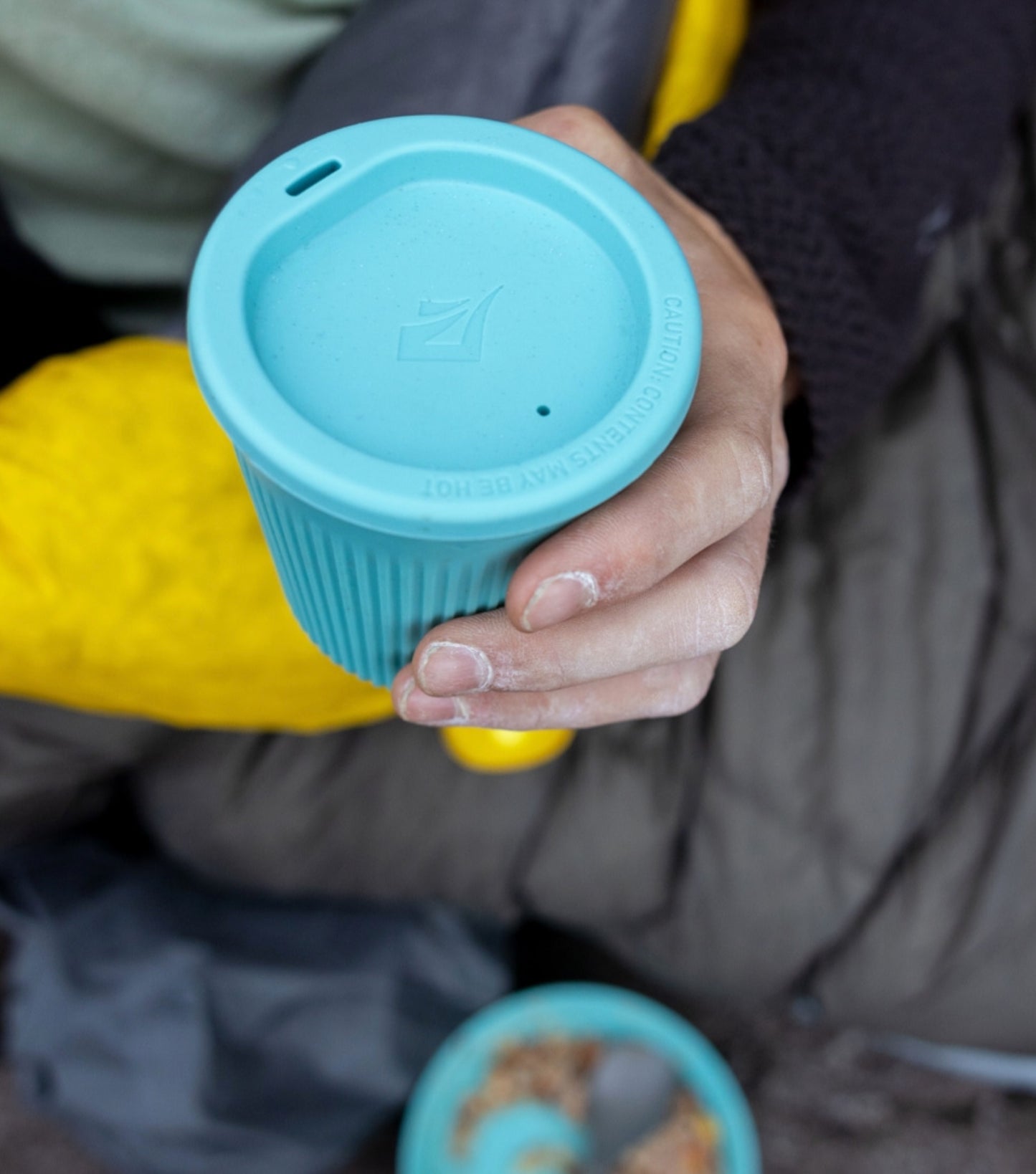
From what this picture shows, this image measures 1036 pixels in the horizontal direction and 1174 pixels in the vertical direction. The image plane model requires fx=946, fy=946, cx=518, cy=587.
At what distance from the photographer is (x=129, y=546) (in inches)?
19.6

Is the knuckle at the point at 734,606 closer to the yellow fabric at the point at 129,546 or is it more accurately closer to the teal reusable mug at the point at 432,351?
the teal reusable mug at the point at 432,351

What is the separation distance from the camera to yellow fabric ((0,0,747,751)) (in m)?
0.48

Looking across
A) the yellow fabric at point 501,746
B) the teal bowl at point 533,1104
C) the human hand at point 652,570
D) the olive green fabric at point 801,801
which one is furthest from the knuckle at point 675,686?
the teal bowl at point 533,1104

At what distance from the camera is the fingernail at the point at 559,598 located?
0.29m

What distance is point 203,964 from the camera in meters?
A: 0.79

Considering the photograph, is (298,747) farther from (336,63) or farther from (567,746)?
(336,63)

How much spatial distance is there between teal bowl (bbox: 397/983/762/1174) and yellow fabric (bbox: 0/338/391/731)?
0.50 meters

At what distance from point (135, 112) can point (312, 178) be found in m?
0.29

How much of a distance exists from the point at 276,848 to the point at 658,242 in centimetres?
58

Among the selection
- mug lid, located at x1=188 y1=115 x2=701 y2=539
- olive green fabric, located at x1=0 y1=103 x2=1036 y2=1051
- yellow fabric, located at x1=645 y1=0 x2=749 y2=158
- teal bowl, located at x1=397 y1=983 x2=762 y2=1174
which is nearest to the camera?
mug lid, located at x1=188 y1=115 x2=701 y2=539

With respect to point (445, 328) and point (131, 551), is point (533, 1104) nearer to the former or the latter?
point (131, 551)

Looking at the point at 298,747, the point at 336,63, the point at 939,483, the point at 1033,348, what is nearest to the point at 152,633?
the point at 298,747

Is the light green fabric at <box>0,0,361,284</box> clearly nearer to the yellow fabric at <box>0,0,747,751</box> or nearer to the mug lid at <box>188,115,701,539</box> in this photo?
the yellow fabric at <box>0,0,747,751</box>

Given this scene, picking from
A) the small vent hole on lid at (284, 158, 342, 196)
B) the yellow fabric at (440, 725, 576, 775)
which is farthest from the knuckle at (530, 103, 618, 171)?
the yellow fabric at (440, 725, 576, 775)
